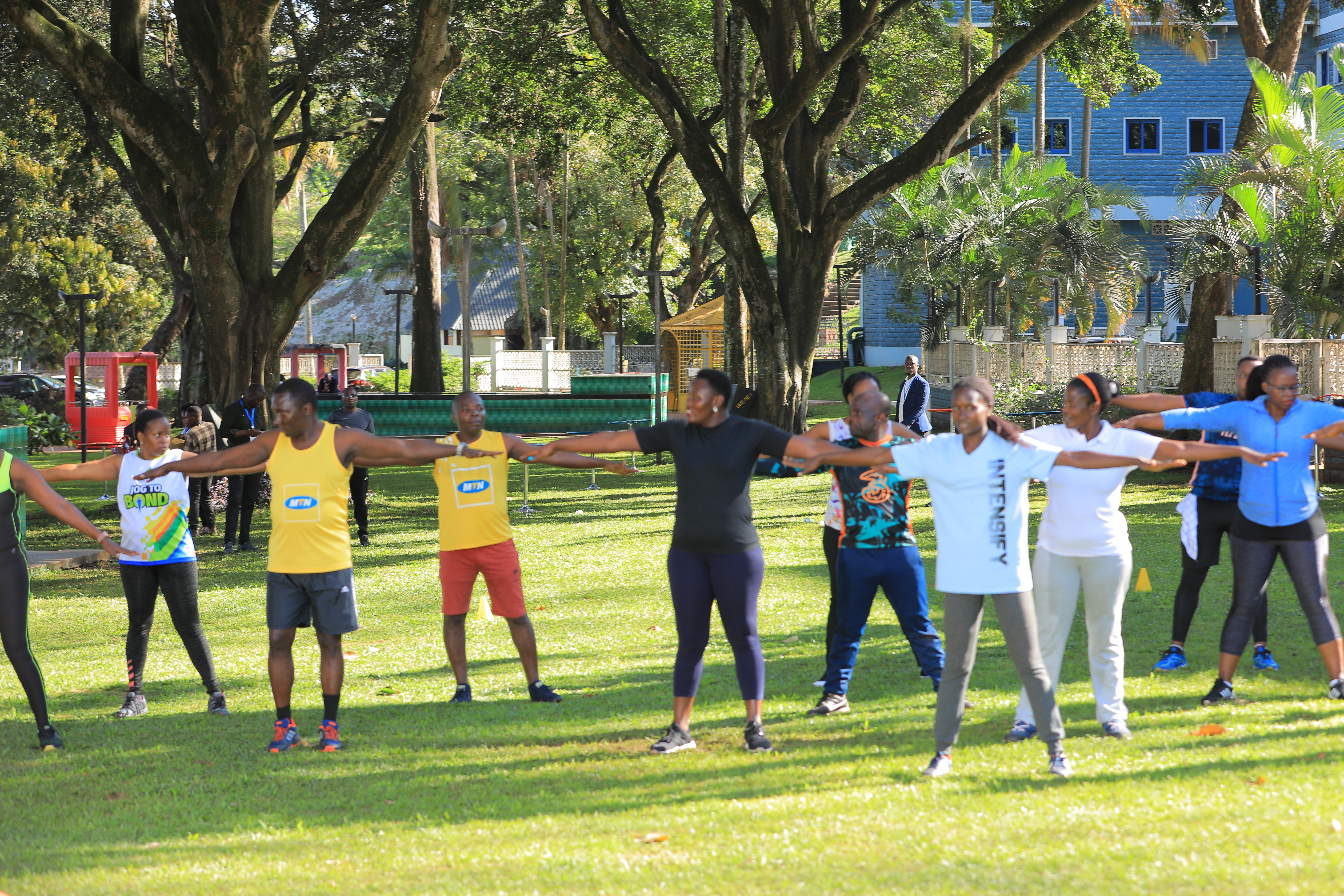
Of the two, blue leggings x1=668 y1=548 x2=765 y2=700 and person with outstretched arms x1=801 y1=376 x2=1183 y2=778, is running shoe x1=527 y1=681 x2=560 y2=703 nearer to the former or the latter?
blue leggings x1=668 y1=548 x2=765 y2=700

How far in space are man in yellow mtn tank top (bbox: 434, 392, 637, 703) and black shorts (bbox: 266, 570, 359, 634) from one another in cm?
72

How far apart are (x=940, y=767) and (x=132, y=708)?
197 inches

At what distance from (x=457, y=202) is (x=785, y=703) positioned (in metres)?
48.4

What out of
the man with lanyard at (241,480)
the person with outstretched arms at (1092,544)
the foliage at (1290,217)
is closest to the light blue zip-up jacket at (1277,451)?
the person with outstretched arms at (1092,544)

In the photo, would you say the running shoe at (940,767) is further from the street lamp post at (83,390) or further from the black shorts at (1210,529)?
the street lamp post at (83,390)

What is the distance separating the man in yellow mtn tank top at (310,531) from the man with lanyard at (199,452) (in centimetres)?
464

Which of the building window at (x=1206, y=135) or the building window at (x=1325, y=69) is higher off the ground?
the building window at (x=1325, y=69)

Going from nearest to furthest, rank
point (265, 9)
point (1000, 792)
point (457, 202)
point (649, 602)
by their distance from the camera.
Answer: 1. point (1000, 792)
2. point (649, 602)
3. point (265, 9)
4. point (457, 202)

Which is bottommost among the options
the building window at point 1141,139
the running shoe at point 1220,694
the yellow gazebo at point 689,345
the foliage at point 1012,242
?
the running shoe at point 1220,694

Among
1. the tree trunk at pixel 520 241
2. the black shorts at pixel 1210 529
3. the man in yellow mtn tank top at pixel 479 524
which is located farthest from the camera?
the tree trunk at pixel 520 241

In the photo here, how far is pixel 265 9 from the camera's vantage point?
16812mm

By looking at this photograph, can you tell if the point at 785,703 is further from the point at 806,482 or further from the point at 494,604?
the point at 806,482

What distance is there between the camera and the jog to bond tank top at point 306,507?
6961mm

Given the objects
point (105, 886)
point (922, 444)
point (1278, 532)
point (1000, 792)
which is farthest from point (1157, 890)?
point (105, 886)
